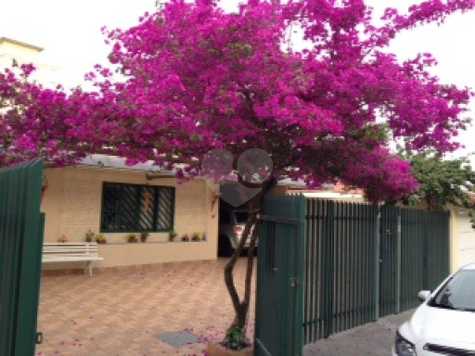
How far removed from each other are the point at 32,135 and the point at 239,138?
2289 mm

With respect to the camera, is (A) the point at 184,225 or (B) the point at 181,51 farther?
(A) the point at 184,225

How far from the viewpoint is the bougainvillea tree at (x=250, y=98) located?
489cm

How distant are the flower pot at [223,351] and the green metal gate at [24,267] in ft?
10.1

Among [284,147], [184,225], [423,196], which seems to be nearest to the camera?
[284,147]

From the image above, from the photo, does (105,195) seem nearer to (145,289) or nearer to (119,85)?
(145,289)

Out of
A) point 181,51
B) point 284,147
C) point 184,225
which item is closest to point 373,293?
point 284,147

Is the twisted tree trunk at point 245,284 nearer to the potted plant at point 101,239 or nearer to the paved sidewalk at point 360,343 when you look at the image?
the paved sidewalk at point 360,343

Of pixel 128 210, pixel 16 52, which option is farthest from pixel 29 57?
pixel 128 210

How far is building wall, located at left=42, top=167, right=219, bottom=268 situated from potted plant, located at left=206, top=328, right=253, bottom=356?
7011 mm

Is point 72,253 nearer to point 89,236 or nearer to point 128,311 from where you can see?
point 89,236

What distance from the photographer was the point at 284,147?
577 cm

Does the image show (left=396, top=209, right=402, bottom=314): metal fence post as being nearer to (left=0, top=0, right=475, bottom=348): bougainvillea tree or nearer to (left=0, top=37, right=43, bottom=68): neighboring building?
(left=0, top=0, right=475, bottom=348): bougainvillea tree

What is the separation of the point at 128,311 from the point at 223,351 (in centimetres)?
300

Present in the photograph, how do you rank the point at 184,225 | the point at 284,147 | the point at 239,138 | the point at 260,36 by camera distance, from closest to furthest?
the point at 260,36 → the point at 239,138 → the point at 284,147 → the point at 184,225
